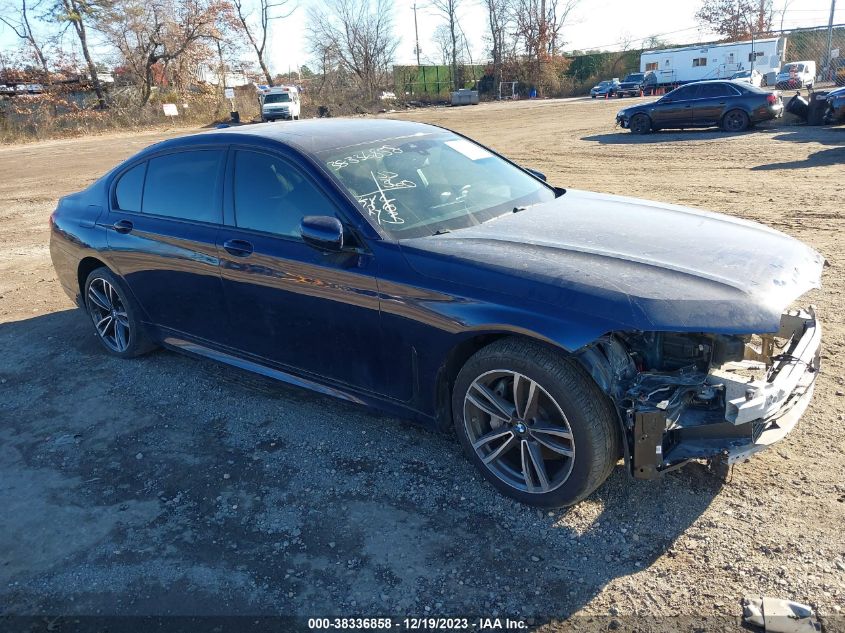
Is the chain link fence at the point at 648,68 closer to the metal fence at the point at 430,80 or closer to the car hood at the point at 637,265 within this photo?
the metal fence at the point at 430,80

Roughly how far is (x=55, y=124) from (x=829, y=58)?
4326 cm

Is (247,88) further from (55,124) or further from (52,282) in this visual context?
(52,282)

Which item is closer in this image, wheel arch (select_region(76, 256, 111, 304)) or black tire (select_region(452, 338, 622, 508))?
black tire (select_region(452, 338, 622, 508))

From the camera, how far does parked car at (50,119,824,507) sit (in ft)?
8.73

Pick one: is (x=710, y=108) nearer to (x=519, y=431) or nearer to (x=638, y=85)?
(x=519, y=431)

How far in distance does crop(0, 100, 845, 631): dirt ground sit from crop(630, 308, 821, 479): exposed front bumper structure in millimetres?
397

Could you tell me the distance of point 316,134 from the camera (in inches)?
156

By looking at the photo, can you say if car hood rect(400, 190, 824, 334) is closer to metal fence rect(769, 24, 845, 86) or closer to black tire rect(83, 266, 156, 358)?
black tire rect(83, 266, 156, 358)

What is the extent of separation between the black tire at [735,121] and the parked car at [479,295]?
16369 mm

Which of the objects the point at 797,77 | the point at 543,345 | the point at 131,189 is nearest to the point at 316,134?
the point at 131,189

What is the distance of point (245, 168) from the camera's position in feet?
12.8

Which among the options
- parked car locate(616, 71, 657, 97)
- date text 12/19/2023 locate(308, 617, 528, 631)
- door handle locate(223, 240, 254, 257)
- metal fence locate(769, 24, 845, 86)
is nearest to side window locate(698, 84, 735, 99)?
door handle locate(223, 240, 254, 257)

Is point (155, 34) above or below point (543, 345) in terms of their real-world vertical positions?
above

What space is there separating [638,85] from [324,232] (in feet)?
156
